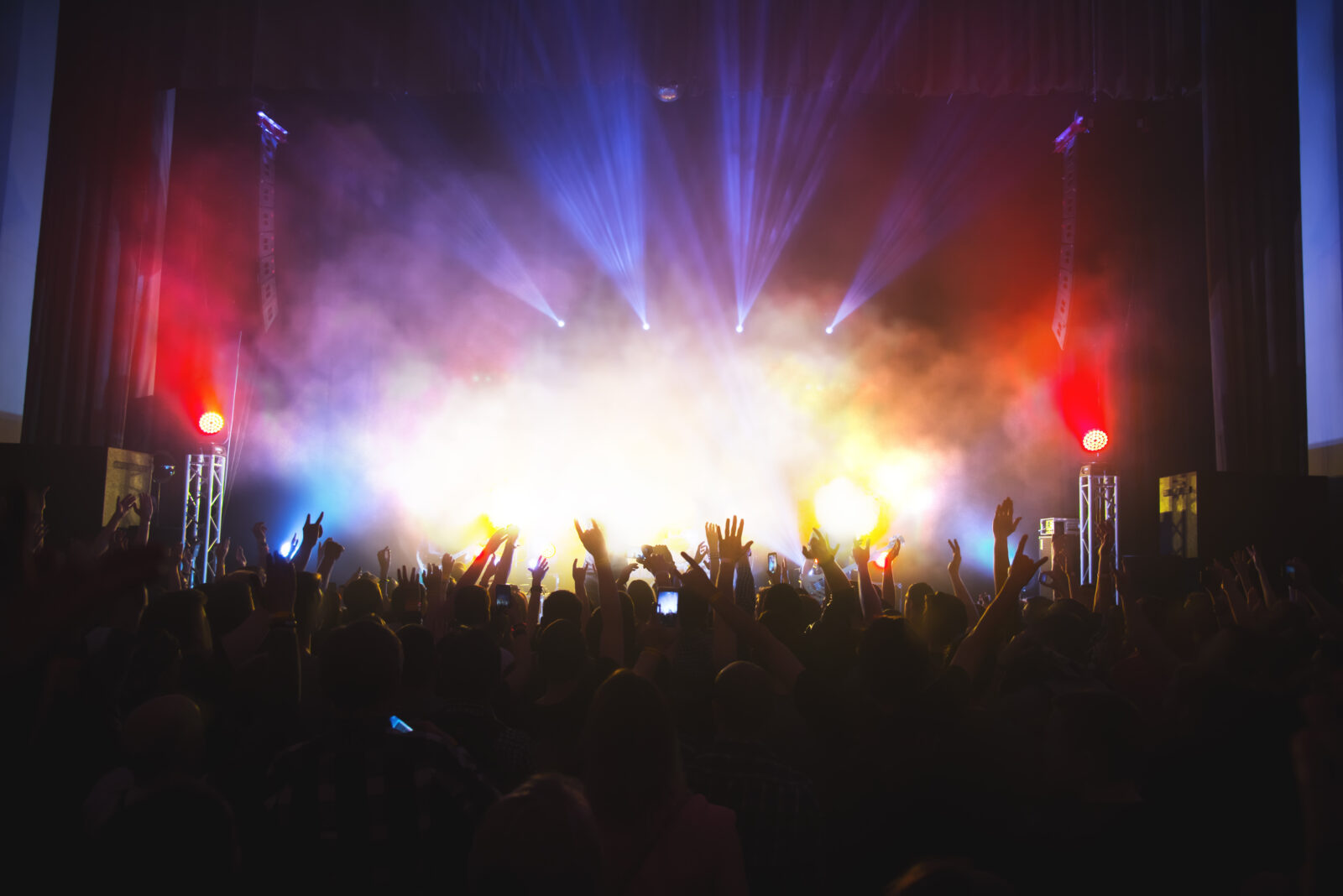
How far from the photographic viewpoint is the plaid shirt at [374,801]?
173cm

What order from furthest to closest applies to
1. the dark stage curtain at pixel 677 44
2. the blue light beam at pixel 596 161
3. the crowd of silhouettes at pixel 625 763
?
1. the blue light beam at pixel 596 161
2. the dark stage curtain at pixel 677 44
3. the crowd of silhouettes at pixel 625 763

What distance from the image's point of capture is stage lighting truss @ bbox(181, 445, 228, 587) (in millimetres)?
10203

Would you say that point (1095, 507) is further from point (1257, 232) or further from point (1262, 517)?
point (1257, 232)

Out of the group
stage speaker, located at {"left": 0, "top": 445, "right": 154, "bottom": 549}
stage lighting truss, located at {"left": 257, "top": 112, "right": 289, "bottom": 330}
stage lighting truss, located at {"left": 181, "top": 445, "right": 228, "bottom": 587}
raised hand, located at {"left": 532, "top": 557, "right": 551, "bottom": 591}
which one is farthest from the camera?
stage lighting truss, located at {"left": 257, "top": 112, "right": 289, "bottom": 330}

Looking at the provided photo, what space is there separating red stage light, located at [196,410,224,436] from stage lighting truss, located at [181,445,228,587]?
24 centimetres

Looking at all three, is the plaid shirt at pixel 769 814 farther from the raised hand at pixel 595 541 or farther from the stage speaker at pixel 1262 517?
the stage speaker at pixel 1262 517

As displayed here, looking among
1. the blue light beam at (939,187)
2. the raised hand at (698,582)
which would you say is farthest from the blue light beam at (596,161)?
the raised hand at (698,582)

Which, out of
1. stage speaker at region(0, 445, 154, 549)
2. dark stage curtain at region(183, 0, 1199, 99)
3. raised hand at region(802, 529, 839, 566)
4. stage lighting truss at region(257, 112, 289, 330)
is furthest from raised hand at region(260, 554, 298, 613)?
stage lighting truss at region(257, 112, 289, 330)

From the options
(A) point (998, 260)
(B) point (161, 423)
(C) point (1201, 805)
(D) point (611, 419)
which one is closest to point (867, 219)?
(A) point (998, 260)

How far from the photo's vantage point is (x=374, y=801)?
1.74 metres

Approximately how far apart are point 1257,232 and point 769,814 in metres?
10.8

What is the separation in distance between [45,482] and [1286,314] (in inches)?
528

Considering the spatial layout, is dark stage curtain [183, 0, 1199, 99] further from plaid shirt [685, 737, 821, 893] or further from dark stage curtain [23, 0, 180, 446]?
plaid shirt [685, 737, 821, 893]

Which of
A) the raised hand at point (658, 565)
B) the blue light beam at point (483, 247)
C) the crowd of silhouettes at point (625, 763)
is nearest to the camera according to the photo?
the crowd of silhouettes at point (625, 763)
